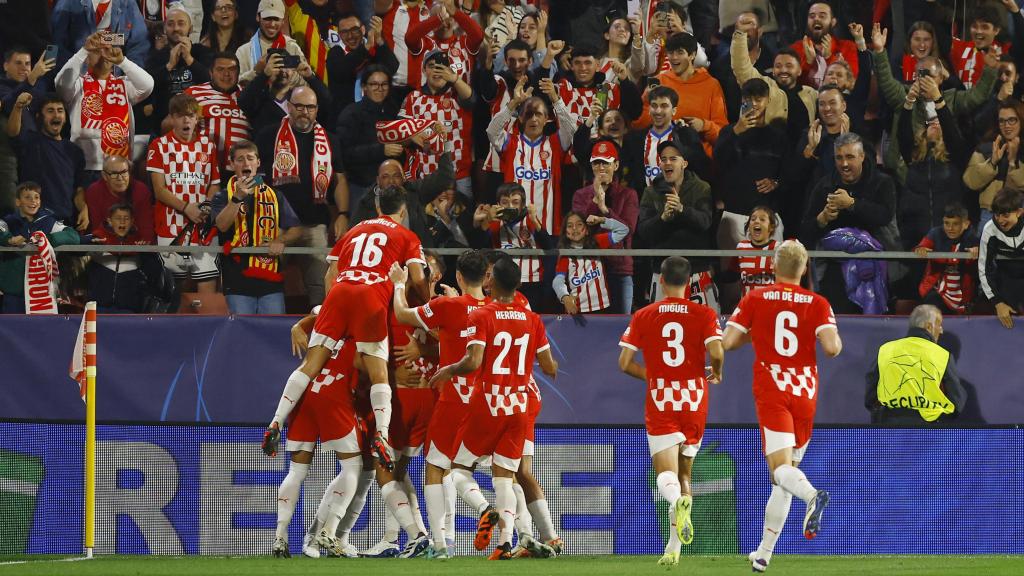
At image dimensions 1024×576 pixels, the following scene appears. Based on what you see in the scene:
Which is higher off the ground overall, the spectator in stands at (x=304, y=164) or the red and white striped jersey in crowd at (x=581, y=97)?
the red and white striped jersey in crowd at (x=581, y=97)

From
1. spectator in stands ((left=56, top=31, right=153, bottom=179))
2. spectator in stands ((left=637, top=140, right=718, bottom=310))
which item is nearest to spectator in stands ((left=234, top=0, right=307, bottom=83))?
spectator in stands ((left=56, top=31, right=153, bottom=179))

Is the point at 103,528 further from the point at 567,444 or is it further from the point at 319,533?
the point at 567,444

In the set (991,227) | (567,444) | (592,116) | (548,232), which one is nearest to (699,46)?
(592,116)

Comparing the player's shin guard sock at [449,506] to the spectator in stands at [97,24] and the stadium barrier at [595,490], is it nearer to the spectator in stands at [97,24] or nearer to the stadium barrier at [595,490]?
the stadium barrier at [595,490]

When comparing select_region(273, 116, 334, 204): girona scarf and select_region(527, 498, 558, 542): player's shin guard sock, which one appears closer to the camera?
select_region(527, 498, 558, 542): player's shin guard sock

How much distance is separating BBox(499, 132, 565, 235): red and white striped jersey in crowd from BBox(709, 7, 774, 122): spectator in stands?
2.05 meters

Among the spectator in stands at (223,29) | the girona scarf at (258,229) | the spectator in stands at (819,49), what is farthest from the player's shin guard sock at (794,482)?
the spectator in stands at (223,29)

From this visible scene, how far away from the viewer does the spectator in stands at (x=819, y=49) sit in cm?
1479

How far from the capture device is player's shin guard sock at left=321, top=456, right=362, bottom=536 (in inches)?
392

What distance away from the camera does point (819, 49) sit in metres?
14.9

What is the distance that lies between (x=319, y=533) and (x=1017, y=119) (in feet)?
26.7

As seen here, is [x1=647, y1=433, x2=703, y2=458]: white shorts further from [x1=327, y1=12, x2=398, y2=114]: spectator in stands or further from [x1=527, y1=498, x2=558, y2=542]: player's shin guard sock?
[x1=327, y1=12, x2=398, y2=114]: spectator in stands

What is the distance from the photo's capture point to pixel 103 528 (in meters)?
10.4

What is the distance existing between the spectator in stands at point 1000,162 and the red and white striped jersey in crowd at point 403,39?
5.78 metres
